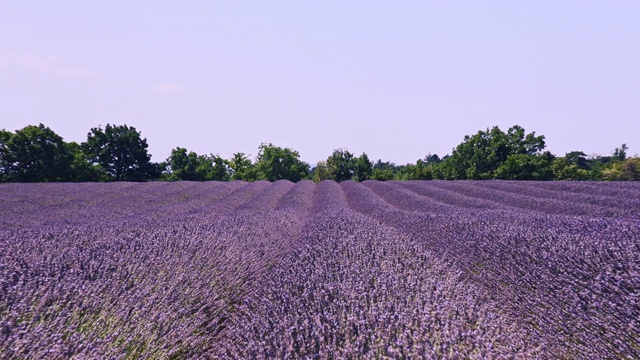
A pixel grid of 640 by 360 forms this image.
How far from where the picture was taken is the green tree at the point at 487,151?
25.3 meters

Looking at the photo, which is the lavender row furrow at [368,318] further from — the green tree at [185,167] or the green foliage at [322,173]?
the green foliage at [322,173]

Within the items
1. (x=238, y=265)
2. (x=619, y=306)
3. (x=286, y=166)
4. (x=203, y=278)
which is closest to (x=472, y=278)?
(x=619, y=306)

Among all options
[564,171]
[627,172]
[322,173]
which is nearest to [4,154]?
[322,173]

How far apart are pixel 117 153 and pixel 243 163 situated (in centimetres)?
1333

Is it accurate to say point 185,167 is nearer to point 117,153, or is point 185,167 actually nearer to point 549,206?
point 117,153

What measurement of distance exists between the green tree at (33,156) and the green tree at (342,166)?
84.8 feet

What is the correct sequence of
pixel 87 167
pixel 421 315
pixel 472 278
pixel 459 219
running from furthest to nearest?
pixel 87 167 < pixel 459 219 < pixel 472 278 < pixel 421 315

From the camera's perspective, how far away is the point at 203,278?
105 inches

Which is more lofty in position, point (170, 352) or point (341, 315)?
point (341, 315)

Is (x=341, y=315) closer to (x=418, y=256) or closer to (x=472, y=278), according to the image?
(x=418, y=256)

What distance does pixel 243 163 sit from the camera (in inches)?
1543

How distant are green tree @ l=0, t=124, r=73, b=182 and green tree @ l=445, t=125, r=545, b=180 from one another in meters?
30.5

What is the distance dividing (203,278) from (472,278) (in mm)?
2873

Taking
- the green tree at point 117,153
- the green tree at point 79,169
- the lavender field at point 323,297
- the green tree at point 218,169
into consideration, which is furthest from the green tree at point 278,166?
the lavender field at point 323,297
